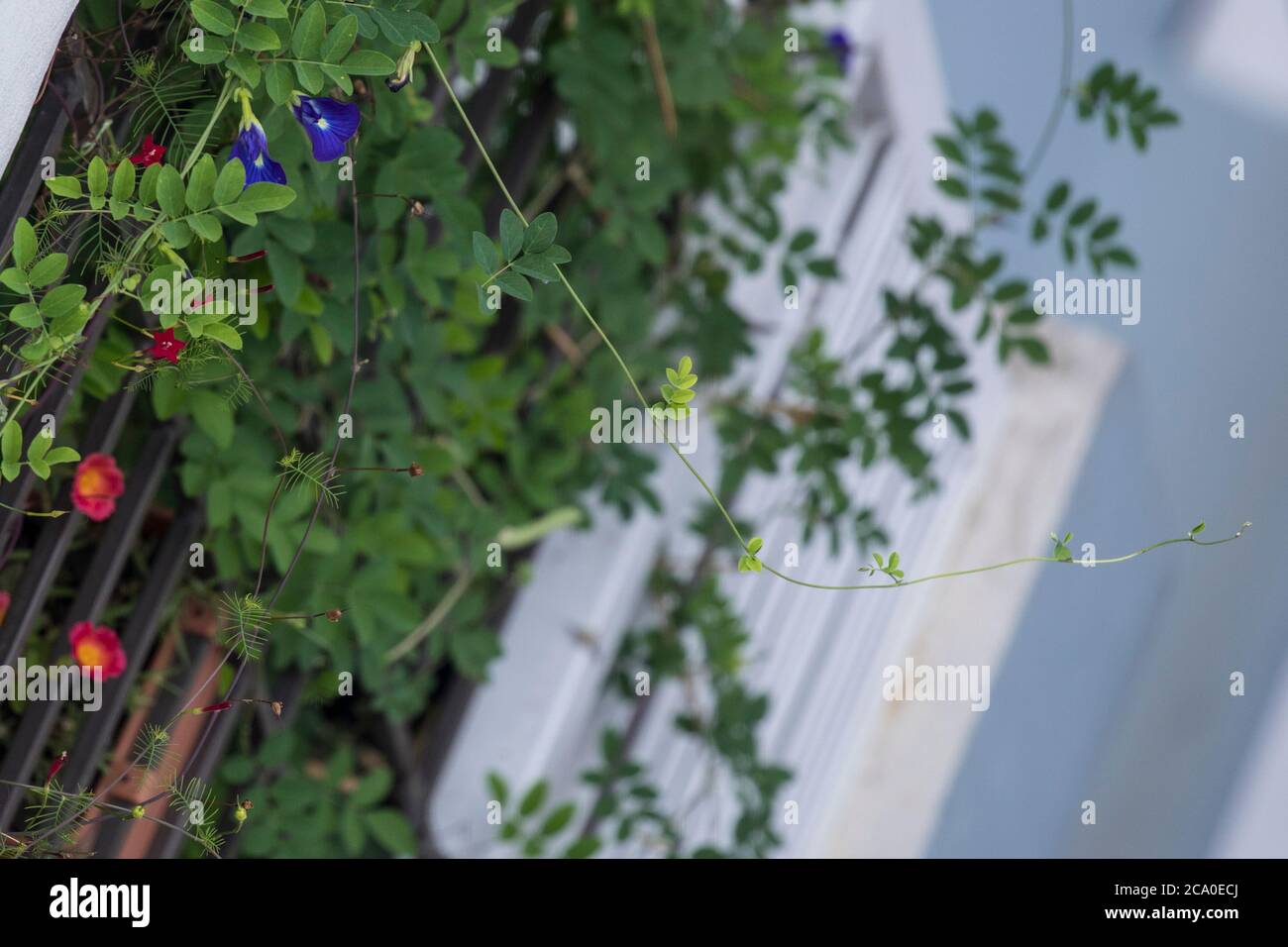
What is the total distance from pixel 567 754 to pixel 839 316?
0.79m

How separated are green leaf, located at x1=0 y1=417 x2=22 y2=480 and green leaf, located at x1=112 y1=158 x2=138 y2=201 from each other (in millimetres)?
149

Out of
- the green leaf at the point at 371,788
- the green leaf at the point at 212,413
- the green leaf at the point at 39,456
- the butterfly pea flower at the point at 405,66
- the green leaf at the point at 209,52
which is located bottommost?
the green leaf at the point at 371,788

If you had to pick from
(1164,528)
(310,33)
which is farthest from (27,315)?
(1164,528)

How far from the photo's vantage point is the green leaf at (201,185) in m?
0.66

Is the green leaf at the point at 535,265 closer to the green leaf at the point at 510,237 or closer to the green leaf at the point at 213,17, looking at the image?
the green leaf at the point at 510,237

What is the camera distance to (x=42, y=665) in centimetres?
96

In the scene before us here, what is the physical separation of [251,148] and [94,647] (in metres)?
0.46

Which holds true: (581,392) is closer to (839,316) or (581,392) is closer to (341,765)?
(341,765)

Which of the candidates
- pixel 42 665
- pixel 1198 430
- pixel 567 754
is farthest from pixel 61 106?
pixel 1198 430

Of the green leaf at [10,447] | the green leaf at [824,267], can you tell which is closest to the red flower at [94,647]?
the green leaf at [10,447]

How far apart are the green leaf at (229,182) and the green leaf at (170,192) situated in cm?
1

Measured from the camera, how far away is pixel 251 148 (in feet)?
2.29

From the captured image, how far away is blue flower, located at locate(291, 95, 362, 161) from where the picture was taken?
72cm

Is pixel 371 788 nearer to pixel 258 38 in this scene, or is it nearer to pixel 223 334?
pixel 223 334
